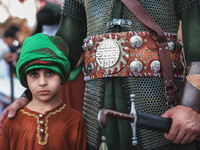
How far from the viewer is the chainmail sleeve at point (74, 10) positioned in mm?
2053

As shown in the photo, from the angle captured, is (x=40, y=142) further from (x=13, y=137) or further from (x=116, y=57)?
(x=116, y=57)

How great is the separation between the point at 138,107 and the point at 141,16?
55cm

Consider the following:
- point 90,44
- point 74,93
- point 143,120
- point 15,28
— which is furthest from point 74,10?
point 15,28

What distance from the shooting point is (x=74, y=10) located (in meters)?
2.06

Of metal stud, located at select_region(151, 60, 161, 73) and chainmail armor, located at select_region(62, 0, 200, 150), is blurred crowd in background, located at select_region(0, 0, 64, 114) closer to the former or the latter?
chainmail armor, located at select_region(62, 0, 200, 150)

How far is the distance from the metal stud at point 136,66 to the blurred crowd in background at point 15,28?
264 cm

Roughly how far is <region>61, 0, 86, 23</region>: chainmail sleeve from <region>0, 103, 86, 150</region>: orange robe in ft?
2.38

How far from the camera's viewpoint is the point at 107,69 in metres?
1.66

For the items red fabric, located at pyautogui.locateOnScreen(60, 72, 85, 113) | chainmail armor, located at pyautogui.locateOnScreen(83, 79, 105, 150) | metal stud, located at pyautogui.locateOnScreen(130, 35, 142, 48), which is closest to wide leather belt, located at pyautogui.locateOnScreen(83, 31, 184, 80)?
metal stud, located at pyautogui.locateOnScreen(130, 35, 142, 48)

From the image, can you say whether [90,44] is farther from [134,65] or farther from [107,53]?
[134,65]

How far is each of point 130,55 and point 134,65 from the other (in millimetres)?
67

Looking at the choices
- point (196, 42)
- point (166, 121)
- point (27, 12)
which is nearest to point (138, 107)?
point (166, 121)

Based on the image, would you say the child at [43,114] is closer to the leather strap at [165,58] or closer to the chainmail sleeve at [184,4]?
the leather strap at [165,58]

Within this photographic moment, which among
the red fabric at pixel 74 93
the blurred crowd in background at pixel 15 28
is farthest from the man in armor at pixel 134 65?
the blurred crowd in background at pixel 15 28
